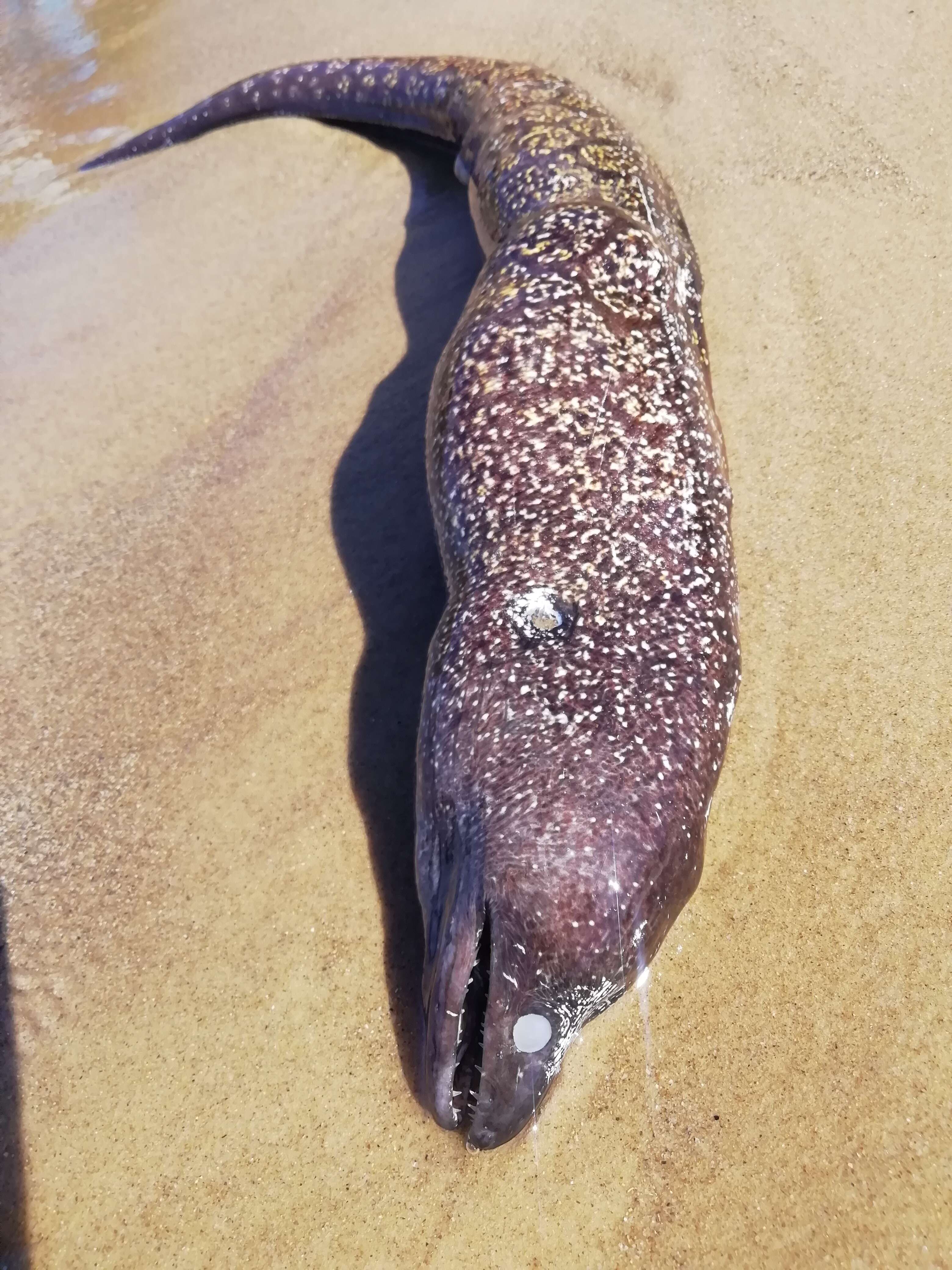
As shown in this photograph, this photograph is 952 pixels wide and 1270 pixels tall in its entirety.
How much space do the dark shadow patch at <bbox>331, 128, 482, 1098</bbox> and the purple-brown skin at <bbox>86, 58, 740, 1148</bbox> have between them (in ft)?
1.16

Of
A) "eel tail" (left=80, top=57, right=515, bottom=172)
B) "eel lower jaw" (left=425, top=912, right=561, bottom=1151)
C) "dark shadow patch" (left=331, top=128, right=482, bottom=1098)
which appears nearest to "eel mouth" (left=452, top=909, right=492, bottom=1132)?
"eel lower jaw" (left=425, top=912, right=561, bottom=1151)

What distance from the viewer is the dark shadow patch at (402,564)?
9.72 feet

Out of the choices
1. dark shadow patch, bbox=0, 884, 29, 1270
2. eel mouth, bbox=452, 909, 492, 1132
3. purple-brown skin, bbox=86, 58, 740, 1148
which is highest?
purple-brown skin, bbox=86, 58, 740, 1148

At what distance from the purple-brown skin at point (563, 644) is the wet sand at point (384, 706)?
0.47 metres

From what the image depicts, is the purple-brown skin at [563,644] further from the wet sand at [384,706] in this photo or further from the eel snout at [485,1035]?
the wet sand at [384,706]

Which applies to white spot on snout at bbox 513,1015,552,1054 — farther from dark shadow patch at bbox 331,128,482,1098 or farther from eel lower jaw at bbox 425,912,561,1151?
dark shadow patch at bbox 331,128,482,1098

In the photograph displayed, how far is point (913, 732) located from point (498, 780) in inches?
66.9

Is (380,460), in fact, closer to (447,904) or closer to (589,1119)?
(447,904)

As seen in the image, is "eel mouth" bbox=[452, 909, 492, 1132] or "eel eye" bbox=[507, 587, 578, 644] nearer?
"eel mouth" bbox=[452, 909, 492, 1132]

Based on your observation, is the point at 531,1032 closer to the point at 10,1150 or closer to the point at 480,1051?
the point at 480,1051

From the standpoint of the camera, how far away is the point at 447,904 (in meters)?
2.45

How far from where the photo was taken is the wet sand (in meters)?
2.57

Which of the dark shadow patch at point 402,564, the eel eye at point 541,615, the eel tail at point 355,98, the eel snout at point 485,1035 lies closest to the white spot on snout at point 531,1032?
the eel snout at point 485,1035

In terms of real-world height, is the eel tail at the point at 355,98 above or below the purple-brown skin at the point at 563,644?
above
